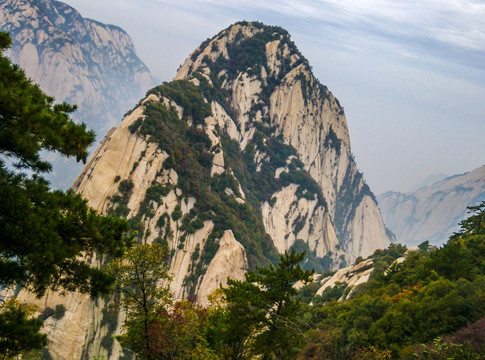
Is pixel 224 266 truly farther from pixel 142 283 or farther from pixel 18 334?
pixel 18 334

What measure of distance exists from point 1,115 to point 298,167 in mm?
158815

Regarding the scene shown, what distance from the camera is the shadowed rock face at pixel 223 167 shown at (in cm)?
9100

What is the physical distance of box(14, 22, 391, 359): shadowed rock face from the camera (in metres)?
91.0

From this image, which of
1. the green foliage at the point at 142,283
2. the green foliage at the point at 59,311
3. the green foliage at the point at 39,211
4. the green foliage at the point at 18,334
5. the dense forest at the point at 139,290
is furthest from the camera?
the green foliage at the point at 59,311

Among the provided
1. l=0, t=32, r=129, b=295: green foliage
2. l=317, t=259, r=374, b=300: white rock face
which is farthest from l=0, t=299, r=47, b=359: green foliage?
l=317, t=259, r=374, b=300: white rock face

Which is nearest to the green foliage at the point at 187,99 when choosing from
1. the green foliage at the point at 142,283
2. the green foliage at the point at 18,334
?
the green foliage at the point at 142,283

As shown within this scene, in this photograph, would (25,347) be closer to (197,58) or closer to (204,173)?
(204,173)

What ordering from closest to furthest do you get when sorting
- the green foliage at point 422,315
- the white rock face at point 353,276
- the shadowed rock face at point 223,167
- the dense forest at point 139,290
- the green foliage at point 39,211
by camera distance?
1. the green foliage at point 39,211
2. the dense forest at point 139,290
3. the green foliage at point 422,315
4. the white rock face at point 353,276
5. the shadowed rock face at point 223,167

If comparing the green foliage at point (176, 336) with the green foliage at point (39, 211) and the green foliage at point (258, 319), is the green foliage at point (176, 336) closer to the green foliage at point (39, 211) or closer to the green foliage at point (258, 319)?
the green foliage at point (258, 319)

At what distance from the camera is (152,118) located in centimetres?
10325

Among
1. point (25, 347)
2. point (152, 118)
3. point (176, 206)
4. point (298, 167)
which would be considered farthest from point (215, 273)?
point (298, 167)

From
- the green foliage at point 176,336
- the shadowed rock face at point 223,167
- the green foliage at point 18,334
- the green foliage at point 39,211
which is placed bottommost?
the green foliage at point 18,334

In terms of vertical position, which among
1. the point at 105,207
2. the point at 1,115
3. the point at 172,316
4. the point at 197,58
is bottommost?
the point at 172,316

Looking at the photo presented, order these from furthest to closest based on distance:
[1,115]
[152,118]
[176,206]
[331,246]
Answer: [331,246] → [152,118] → [176,206] → [1,115]
